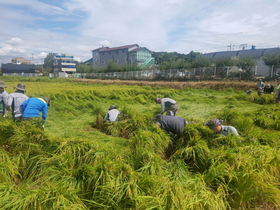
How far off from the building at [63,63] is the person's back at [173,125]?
7339cm

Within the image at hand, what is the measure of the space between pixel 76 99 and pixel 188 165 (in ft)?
26.3

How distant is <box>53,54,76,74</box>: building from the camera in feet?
232

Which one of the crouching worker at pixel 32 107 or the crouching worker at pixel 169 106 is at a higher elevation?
the crouching worker at pixel 32 107

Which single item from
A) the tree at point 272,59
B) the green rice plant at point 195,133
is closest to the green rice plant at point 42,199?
the green rice plant at point 195,133

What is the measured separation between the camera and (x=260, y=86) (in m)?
12.0

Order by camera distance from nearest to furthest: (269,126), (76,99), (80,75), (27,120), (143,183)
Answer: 1. (143,183)
2. (27,120)
3. (269,126)
4. (76,99)
5. (80,75)

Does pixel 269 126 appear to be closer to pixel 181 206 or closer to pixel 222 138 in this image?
pixel 222 138

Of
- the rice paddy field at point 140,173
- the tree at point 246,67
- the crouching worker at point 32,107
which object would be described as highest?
the tree at point 246,67

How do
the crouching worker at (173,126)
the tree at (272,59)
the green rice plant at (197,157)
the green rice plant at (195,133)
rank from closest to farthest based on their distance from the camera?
1. the green rice plant at (197,157)
2. the green rice plant at (195,133)
3. the crouching worker at (173,126)
4. the tree at (272,59)

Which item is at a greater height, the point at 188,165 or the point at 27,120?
the point at 27,120

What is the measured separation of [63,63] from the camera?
70.9m

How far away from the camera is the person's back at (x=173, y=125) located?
3869 mm

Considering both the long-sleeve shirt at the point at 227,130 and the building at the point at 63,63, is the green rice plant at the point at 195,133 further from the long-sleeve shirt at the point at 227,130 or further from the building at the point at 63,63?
the building at the point at 63,63

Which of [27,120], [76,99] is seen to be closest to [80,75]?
[76,99]
